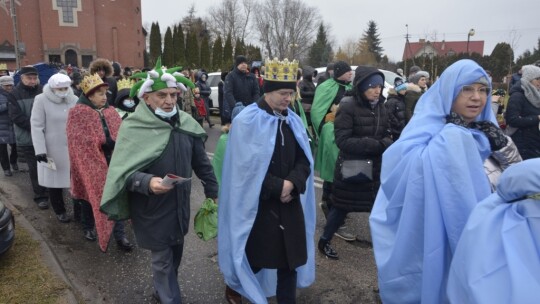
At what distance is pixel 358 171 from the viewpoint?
168 inches

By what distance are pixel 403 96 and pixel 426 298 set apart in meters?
5.01

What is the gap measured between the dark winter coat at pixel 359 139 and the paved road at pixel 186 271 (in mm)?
666

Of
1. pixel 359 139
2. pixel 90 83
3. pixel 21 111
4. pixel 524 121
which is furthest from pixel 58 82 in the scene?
pixel 524 121

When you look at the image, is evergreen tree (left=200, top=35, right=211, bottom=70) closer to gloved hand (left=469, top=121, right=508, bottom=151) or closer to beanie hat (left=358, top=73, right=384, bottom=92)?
beanie hat (left=358, top=73, right=384, bottom=92)

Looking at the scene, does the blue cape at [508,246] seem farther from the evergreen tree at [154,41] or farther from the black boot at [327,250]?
the evergreen tree at [154,41]

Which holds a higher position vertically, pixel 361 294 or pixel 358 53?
pixel 358 53

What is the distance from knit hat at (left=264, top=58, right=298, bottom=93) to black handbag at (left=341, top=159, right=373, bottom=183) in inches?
57.0

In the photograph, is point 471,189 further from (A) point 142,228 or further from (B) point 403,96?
(B) point 403,96

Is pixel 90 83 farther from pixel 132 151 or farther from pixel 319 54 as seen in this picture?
pixel 319 54

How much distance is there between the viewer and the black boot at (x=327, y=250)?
4500 millimetres

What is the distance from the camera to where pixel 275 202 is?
3168mm

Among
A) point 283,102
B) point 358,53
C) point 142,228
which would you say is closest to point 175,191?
point 142,228

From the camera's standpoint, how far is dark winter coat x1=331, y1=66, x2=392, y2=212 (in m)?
4.21

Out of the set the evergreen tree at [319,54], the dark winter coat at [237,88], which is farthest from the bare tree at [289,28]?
the dark winter coat at [237,88]
